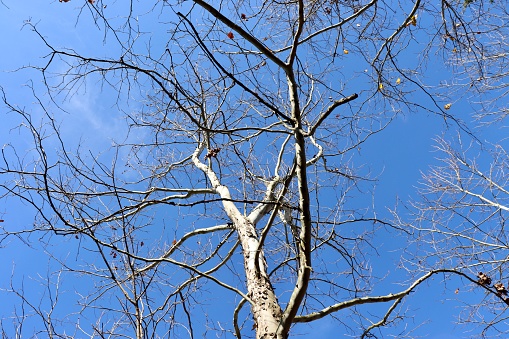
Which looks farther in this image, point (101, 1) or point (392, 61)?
point (392, 61)

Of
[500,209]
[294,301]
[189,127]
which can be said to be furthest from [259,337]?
[500,209]

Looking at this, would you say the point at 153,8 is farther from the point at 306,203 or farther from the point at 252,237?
the point at 252,237

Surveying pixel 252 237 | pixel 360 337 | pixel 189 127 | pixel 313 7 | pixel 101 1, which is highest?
pixel 189 127

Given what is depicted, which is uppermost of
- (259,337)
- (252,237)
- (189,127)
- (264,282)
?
(189,127)

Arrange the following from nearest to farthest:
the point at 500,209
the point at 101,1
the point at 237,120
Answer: the point at 101,1
the point at 237,120
the point at 500,209

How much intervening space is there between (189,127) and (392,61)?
3128 mm

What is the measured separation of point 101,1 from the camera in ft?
7.89

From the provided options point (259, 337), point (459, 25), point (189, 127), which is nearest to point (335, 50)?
point (459, 25)

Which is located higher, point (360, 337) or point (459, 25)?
point (459, 25)

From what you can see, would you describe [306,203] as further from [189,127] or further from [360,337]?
[189,127]

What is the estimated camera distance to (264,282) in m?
3.17

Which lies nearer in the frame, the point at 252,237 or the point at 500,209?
the point at 252,237

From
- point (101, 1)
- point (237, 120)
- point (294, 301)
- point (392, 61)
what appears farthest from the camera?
point (237, 120)

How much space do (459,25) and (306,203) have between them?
Result: 193 cm
